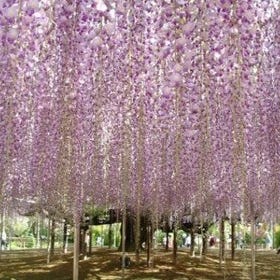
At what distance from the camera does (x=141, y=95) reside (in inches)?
257

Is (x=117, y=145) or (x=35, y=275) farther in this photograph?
(x=35, y=275)

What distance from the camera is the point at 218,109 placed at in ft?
21.3

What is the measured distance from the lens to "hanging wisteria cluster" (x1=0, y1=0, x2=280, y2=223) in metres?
4.18

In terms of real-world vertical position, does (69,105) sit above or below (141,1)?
below

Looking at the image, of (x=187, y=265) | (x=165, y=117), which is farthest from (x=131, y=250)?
(x=165, y=117)

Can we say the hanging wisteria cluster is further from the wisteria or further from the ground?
the ground

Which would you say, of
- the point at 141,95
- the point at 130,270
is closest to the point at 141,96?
the point at 141,95

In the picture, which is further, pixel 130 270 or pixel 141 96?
pixel 130 270

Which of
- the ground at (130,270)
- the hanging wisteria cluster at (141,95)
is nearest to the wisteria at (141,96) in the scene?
the hanging wisteria cluster at (141,95)

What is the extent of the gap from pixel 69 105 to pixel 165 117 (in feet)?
6.97

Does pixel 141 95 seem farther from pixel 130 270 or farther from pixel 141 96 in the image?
pixel 130 270

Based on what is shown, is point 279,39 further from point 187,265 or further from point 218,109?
point 187,265

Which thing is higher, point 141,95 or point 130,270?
point 141,95

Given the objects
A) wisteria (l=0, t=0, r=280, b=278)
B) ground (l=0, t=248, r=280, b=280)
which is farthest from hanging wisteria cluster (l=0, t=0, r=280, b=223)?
ground (l=0, t=248, r=280, b=280)
